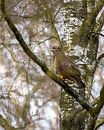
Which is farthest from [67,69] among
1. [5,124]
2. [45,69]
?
[5,124]

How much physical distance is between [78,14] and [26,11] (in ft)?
4.08

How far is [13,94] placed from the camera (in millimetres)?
7594

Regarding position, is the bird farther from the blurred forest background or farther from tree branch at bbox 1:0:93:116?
tree branch at bbox 1:0:93:116

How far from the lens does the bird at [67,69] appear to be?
183 inches

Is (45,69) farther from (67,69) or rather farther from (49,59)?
(49,59)

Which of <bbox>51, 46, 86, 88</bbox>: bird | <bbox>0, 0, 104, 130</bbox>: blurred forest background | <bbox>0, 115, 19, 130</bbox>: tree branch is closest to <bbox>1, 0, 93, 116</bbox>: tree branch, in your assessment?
<bbox>0, 0, 104, 130</bbox>: blurred forest background

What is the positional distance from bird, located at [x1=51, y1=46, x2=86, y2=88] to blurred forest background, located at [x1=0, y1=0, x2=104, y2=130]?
67 millimetres

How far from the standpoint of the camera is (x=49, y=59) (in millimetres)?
6422

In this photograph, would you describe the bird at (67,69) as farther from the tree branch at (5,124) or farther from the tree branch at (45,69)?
the tree branch at (5,124)

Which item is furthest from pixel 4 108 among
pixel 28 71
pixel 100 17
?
pixel 100 17

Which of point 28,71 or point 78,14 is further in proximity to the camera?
point 28,71

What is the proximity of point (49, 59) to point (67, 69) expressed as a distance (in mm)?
1622

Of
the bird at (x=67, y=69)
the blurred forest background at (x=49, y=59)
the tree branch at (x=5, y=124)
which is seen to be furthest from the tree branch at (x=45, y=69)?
the tree branch at (x=5, y=124)

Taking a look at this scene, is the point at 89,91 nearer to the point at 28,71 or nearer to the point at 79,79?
the point at 79,79
